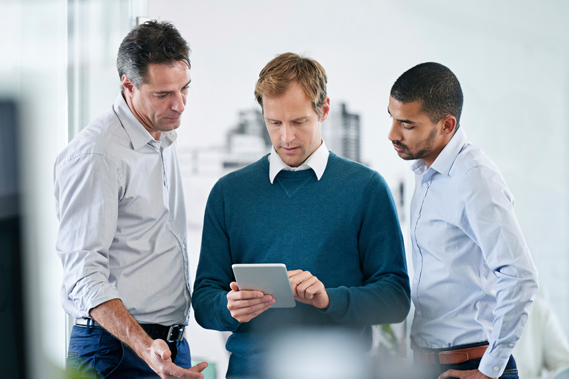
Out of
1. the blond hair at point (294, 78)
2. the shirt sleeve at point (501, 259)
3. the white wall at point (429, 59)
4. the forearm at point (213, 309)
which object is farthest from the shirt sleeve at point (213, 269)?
the white wall at point (429, 59)

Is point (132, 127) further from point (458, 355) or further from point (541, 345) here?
point (541, 345)

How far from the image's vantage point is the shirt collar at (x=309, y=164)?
1.38 m

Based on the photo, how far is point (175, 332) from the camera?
57.0 inches

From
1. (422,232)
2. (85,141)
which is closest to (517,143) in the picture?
(422,232)

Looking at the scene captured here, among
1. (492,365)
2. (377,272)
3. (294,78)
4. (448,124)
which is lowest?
(492,365)

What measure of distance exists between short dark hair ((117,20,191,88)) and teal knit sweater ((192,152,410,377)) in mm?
437

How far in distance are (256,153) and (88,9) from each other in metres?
1.14

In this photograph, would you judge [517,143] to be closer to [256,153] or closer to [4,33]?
[256,153]

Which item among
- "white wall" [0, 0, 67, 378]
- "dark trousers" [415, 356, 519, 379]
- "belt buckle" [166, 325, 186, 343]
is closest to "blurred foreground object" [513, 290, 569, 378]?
"dark trousers" [415, 356, 519, 379]

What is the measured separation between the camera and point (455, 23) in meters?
2.37

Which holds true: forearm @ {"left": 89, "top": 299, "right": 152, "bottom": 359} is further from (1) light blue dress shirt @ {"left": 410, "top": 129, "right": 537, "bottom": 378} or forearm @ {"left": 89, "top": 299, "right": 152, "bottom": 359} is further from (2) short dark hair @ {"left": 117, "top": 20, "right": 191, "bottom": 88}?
(1) light blue dress shirt @ {"left": 410, "top": 129, "right": 537, "bottom": 378}

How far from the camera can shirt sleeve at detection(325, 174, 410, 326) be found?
1.25m

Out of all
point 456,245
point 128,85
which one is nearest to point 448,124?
point 456,245

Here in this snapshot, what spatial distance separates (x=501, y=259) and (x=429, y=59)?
1.55 metres
